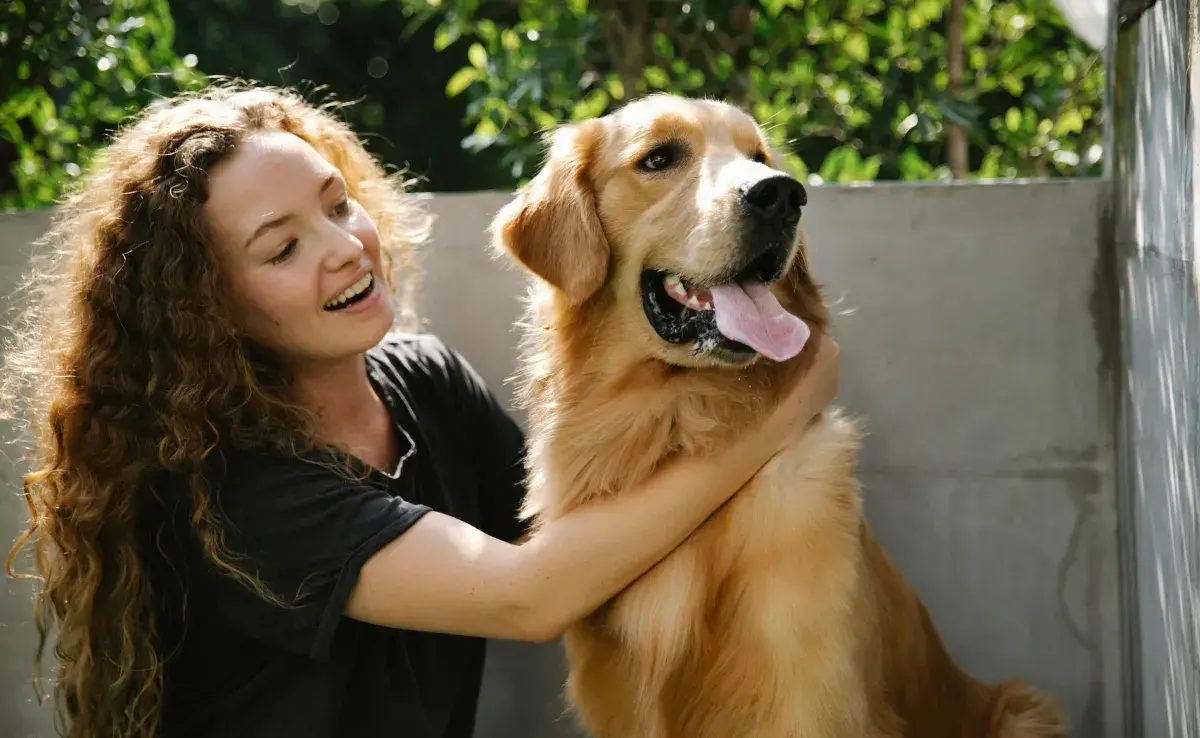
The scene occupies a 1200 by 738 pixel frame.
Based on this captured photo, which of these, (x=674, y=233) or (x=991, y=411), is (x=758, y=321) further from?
(x=991, y=411)

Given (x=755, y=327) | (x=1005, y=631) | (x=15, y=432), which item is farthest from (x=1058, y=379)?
(x=15, y=432)

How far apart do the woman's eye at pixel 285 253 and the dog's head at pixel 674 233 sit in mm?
404

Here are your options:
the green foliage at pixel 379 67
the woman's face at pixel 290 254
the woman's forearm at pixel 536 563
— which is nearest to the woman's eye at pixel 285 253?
the woman's face at pixel 290 254

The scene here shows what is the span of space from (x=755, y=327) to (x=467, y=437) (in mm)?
885

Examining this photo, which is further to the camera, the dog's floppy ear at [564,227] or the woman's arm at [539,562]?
the dog's floppy ear at [564,227]

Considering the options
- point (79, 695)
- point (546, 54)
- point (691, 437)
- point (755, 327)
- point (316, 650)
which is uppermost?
point (546, 54)

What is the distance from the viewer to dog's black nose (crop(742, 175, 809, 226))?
1.89m

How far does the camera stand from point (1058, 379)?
8.32 feet

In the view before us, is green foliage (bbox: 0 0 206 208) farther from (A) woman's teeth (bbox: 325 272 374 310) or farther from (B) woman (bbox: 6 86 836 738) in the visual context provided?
(A) woman's teeth (bbox: 325 272 374 310)

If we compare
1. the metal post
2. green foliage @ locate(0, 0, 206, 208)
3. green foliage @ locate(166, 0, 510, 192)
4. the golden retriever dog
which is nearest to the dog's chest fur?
the golden retriever dog

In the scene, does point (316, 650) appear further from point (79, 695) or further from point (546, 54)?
point (546, 54)

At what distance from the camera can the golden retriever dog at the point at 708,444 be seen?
6.16 ft

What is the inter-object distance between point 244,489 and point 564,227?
0.78 m

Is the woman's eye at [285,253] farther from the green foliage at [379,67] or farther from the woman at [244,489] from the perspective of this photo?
the green foliage at [379,67]
